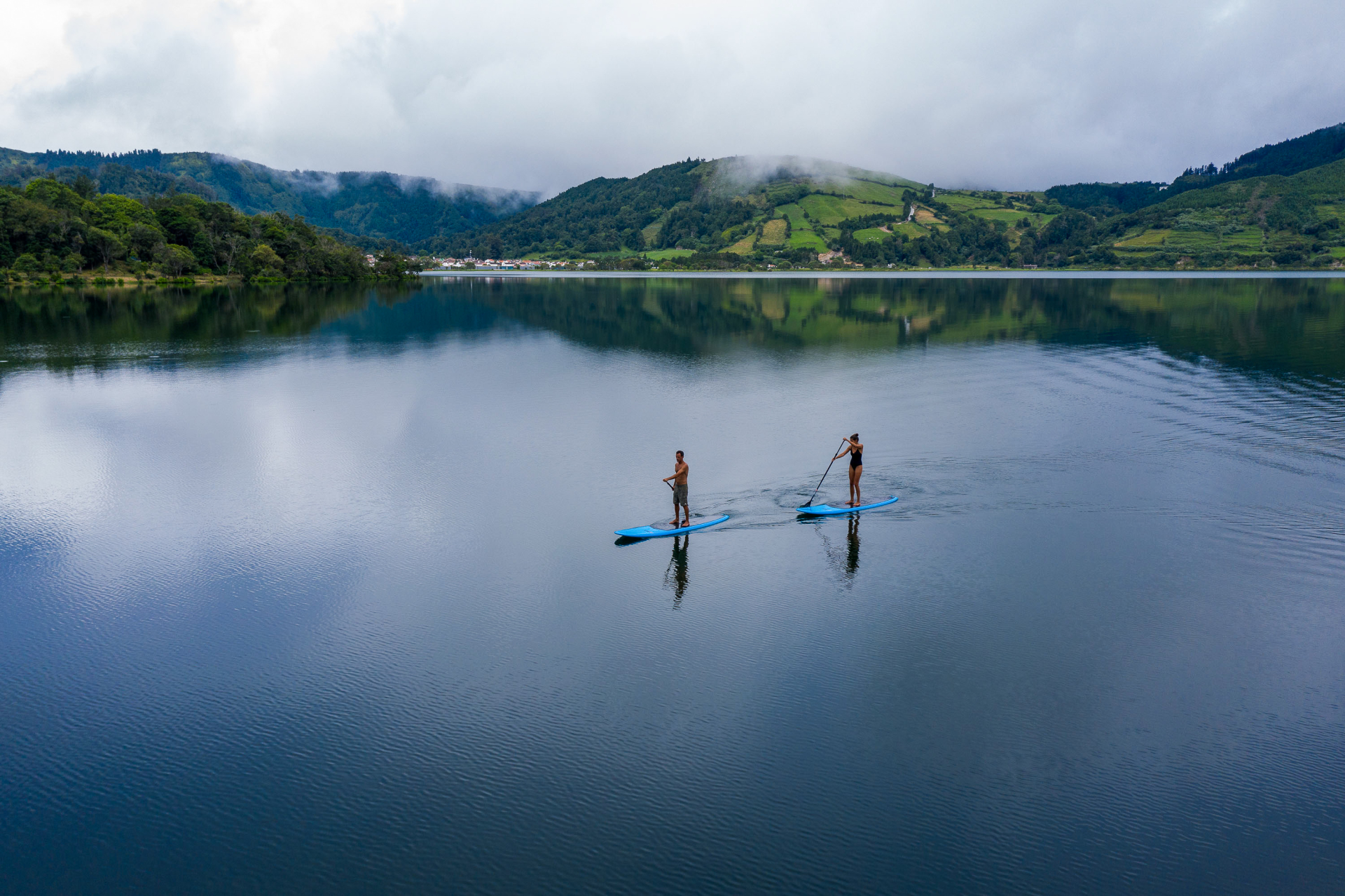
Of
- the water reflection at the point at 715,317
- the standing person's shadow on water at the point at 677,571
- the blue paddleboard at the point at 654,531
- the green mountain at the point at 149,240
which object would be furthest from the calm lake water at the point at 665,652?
the green mountain at the point at 149,240

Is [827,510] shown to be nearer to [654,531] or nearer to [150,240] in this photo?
[654,531]

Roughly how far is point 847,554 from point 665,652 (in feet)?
24.5

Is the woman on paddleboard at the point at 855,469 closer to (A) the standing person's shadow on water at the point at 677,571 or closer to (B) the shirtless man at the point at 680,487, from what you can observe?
(B) the shirtless man at the point at 680,487

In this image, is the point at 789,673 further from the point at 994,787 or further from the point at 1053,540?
the point at 1053,540

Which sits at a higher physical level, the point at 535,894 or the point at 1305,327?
the point at 1305,327

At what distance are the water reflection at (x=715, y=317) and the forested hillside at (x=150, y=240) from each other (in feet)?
42.6

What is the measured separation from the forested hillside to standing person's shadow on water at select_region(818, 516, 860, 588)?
491 ft

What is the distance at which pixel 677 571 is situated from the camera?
19.9m

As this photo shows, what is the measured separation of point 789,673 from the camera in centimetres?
1495

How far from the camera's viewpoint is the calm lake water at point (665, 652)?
10.8 m

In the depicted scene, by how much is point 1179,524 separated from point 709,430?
17.4m

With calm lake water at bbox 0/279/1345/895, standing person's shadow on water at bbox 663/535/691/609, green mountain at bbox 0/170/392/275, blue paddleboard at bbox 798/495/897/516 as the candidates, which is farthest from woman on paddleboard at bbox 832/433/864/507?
green mountain at bbox 0/170/392/275

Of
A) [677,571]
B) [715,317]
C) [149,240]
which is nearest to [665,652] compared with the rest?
[677,571]

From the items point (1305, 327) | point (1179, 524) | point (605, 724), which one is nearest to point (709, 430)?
point (1179, 524)
